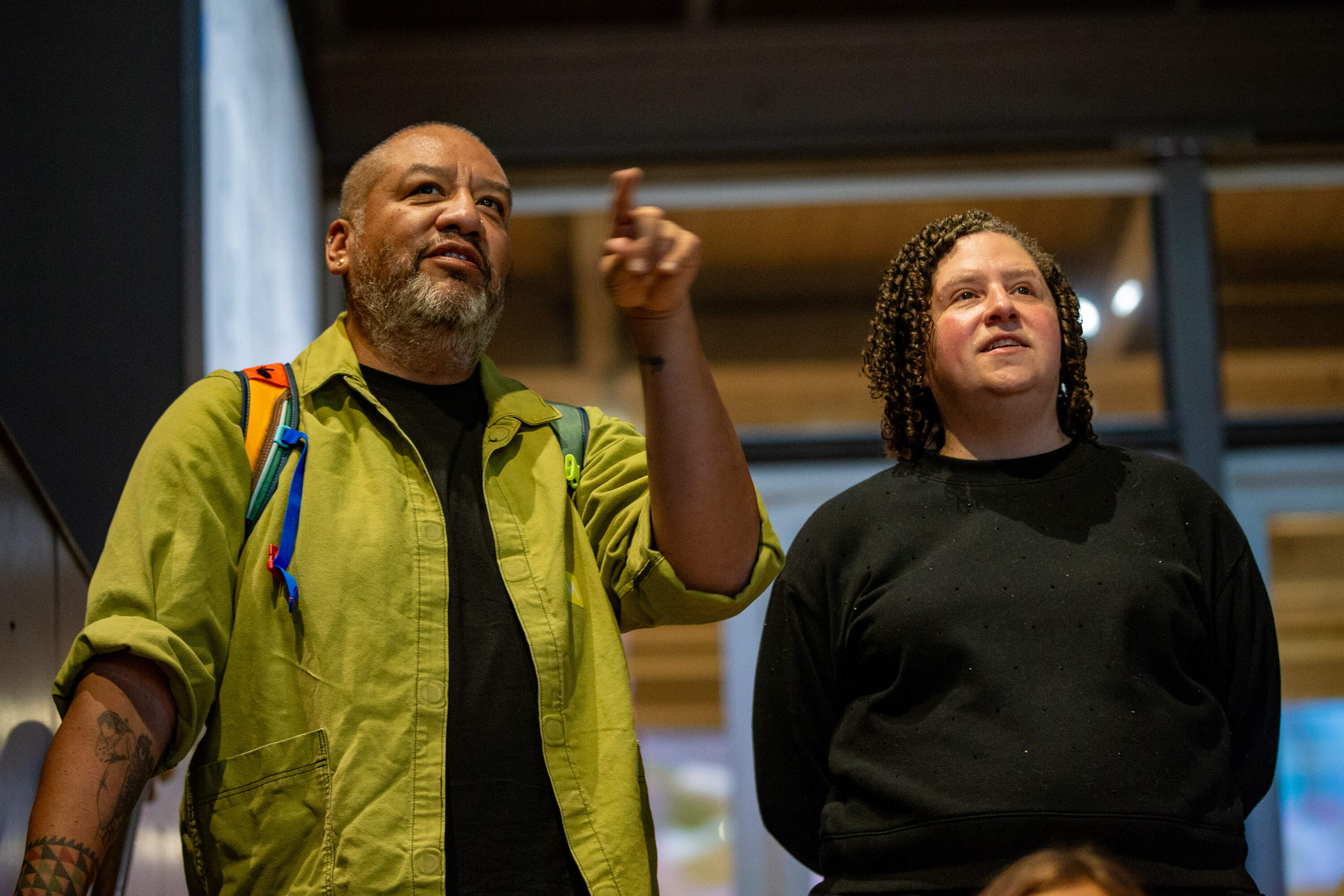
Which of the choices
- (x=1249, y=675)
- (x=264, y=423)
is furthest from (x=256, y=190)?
(x=1249, y=675)

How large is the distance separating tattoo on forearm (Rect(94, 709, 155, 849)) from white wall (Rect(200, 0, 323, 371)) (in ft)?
5.54

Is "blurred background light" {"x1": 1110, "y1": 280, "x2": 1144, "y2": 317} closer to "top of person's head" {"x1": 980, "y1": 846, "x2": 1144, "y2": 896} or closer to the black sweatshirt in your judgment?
the black sweatshirt

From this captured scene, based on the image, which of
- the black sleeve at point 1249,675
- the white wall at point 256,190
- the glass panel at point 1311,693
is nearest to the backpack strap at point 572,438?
the black sleeve at point 1249,675

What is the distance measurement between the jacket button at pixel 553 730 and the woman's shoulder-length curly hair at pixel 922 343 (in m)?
0.76

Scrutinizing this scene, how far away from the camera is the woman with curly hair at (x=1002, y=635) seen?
1771 millimetres

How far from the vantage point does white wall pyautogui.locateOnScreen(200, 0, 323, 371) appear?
324 cm

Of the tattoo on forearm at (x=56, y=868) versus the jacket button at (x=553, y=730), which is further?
the jacket button at (x=553, y=730)

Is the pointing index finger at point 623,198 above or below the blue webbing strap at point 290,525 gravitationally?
above

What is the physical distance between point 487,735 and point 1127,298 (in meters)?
4.01

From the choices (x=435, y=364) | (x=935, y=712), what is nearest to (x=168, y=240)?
(x=435, y=364)

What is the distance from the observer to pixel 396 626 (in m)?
1.67

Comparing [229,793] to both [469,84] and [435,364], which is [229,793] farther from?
[469,84]

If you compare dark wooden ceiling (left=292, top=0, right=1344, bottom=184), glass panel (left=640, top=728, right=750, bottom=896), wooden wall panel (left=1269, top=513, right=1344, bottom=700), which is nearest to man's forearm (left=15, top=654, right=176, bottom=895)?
glass panel (left=640, top=728, right=750, bottom=896)

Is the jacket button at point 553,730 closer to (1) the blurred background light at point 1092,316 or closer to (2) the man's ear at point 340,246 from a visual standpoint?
(2) the man's ear at point 340,246
